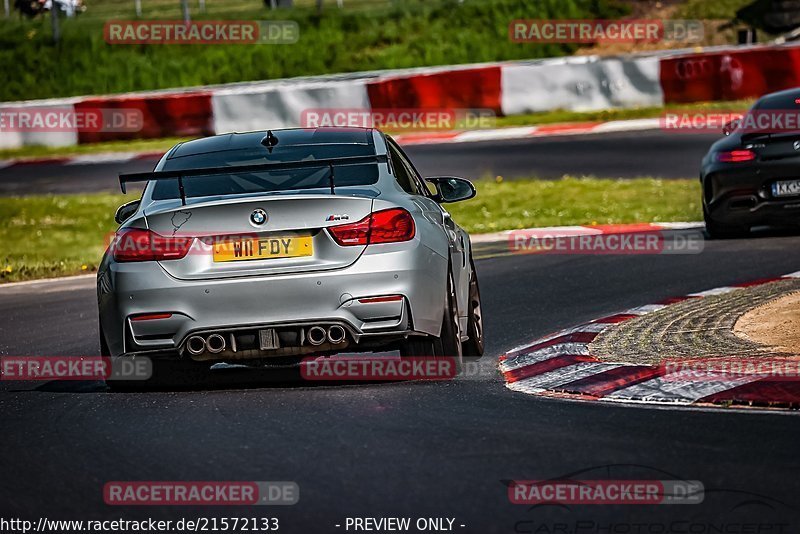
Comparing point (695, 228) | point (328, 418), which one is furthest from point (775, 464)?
point (695, 228)

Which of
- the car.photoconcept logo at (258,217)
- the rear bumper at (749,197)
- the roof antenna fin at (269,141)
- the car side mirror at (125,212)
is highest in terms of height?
the roof antenna fin at (269,141)

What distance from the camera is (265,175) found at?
8500mm

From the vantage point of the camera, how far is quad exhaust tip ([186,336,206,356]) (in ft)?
25.7

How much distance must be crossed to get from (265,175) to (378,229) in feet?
3.09

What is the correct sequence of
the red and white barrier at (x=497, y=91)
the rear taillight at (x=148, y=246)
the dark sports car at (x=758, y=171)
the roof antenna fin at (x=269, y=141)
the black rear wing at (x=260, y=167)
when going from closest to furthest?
the rear taillight at (x=148, y=246) < the black rear wing at (x=260, y=167) < the roof antenna fin at (x=269, y=141) < the dark sports car at (x=758, y=171) < the red and white barrier at (x=497, y=91)

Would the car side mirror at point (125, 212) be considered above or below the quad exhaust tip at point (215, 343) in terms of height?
above

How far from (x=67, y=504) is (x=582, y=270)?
8.45m

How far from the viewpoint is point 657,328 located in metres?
9.65

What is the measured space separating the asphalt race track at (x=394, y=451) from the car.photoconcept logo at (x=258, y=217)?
0.82 m

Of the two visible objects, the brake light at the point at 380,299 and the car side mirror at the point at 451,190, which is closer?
the brake light at the point at 380,299

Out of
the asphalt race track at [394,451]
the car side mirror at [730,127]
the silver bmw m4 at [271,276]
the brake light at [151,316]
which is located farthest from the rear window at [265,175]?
the car side mirror at [730,127]

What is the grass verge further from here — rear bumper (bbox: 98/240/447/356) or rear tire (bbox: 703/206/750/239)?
rear bumper (bbox: 98/240/447/356)

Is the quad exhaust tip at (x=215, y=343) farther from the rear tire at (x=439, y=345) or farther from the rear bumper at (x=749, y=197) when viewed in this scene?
the rear bumper at (x=749, y=197)

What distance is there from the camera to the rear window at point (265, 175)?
832 cm
